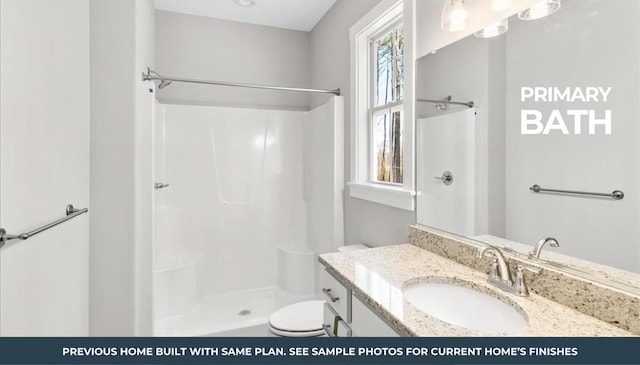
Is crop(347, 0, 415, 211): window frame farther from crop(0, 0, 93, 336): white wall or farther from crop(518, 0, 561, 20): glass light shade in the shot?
crop(0, 0, 93, 336): white wall

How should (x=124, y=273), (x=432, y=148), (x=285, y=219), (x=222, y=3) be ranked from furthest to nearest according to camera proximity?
(x=285, y=219)
(x=222, y=3)
(x=124, y=273)
(x=432, y=148)

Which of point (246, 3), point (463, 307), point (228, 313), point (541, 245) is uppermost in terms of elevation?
point (246, 3)

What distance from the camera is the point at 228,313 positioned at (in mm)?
2602

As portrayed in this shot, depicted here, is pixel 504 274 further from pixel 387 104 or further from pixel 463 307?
pixel 387 104

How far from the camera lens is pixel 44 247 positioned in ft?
3.82

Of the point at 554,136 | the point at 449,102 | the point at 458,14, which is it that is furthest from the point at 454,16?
the point at 554,136

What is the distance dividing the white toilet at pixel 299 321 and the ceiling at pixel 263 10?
239 centimetres

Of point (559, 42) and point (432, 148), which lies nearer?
point (559, 42)

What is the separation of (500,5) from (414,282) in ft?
3.54

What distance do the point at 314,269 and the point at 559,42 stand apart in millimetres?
2342

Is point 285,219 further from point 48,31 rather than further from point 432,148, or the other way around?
point 48,31

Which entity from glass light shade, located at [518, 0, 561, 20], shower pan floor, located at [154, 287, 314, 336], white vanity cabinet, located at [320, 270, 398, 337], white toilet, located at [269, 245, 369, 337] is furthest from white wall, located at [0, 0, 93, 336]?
glass light shade, located at [518, 0, 561, 20]

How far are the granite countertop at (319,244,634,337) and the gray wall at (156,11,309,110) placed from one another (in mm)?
2139

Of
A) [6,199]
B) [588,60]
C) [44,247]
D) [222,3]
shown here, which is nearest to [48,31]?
[6,199]
